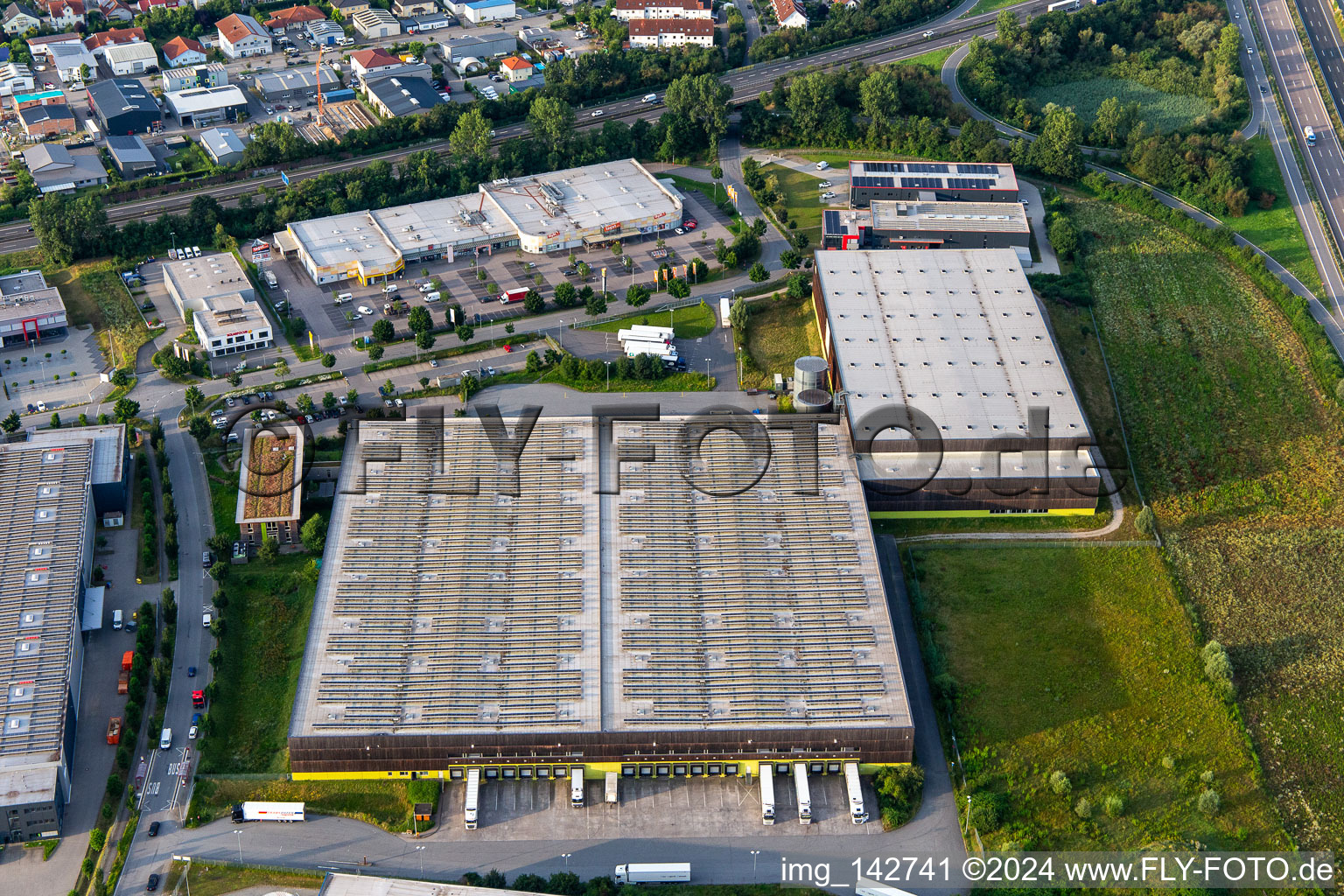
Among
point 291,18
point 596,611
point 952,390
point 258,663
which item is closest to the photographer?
point 596,611

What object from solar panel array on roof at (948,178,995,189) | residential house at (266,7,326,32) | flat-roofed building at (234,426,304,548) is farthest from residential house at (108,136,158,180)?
solar panel array on roof at (948,178,995,189)

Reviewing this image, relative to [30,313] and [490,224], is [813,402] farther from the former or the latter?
[30,313]

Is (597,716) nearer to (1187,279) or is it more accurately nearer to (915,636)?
(915,636)

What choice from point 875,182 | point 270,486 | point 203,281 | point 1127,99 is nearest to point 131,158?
point 203,281

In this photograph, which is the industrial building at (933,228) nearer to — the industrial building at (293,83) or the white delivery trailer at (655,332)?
the white delivery trailer at (655,332)

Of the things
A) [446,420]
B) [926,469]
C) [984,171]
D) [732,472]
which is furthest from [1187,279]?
[446,420]
